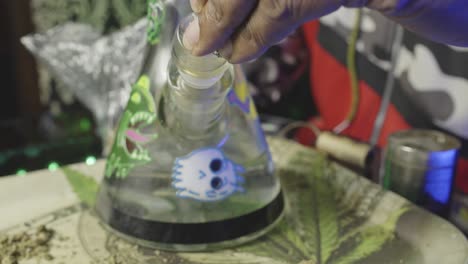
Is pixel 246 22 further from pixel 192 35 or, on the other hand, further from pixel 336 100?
pixel 336 100

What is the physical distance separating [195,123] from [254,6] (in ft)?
0.44

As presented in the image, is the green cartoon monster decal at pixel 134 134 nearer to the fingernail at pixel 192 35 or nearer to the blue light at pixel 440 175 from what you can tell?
the fingernail at pixel 192 35

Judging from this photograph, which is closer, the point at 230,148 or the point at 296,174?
the point at 230,148

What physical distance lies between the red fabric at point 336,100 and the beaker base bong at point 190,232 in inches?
11.0

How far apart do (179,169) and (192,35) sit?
5.0 inches

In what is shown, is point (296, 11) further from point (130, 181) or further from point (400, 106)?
point (400, 106)

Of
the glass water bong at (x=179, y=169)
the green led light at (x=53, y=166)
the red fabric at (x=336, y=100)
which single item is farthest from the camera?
the red fabric at (x=336, y=100)

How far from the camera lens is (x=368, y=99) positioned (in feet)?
2.28

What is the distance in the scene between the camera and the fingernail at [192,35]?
1.01 feet

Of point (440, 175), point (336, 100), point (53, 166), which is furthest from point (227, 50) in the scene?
point (336, 100)

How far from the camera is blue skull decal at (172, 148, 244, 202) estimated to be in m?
0.41

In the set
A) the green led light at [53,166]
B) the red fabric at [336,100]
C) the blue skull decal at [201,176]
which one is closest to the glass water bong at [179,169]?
the blue skull decal at [201,176]

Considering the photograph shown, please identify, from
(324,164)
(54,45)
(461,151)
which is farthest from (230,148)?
(54,45)

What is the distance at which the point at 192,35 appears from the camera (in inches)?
12.2
